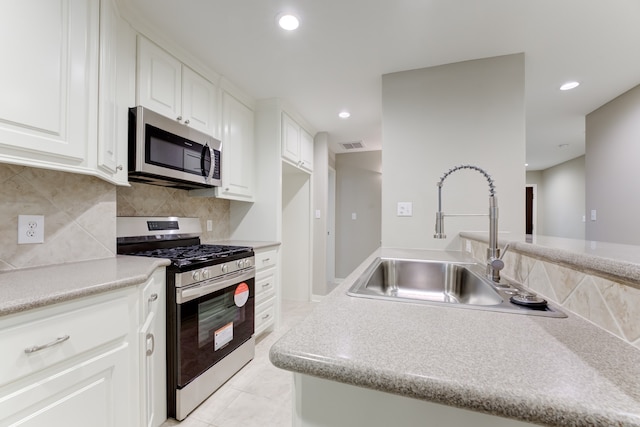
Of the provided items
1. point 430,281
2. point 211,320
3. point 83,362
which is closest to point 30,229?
point 83,362

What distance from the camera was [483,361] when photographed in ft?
1.49

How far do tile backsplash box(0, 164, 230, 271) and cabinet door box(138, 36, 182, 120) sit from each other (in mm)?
604

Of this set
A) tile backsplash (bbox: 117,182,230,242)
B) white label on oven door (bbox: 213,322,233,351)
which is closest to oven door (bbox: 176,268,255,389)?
white label on oven door (bbox: 213,322,233,351)

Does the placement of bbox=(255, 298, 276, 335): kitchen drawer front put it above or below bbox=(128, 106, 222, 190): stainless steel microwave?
below

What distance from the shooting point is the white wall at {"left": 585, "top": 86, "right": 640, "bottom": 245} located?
2.53 meters

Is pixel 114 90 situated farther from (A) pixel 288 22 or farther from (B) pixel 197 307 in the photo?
(B) pixel 197 307

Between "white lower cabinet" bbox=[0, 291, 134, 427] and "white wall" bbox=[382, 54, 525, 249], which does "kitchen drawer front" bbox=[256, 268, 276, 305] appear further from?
"white lower cabinet" bbox=[0, 291, 134, 427]

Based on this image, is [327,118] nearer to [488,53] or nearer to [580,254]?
[488,53]

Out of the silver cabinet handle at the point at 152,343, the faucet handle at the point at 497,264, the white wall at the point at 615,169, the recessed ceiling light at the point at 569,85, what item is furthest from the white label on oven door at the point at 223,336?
the white wall at the point at 615,169

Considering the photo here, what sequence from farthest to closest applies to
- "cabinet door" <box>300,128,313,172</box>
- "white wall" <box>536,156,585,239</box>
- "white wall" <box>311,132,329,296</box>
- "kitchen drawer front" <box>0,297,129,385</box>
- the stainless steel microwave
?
1. "white wall" <box>536,156,585,239</box>
2. "white wall" <box>311,132,329,296</box>
3. "cabinet door" <box>300,128,313,172</box>
4. the stainless steel microwave
5. "kitchen drawer front" <box>0,297,129,385</box>

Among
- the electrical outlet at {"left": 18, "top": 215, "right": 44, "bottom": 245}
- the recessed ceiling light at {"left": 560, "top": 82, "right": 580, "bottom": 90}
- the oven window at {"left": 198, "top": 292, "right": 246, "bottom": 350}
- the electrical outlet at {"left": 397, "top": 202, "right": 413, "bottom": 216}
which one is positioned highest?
the recessed ceiling light at {"left": 560, "top": 82, "right": 580, "bottom": 90}

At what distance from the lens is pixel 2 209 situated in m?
1.17

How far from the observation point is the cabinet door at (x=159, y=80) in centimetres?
165

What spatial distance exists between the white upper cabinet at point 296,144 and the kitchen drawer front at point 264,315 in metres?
1.50
